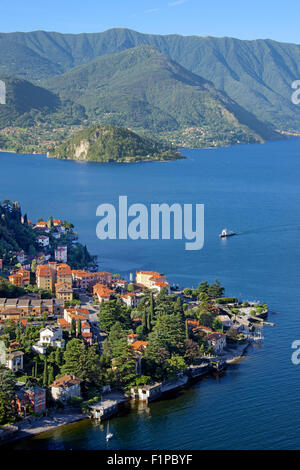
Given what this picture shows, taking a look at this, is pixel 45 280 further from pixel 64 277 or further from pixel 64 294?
pixel 64 294

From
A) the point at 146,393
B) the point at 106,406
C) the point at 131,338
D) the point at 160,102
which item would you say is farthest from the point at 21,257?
the point at 160,102

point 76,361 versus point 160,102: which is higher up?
point 160,102

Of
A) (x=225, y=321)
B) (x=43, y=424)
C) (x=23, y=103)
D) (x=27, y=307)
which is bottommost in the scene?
(x=43, y=424)

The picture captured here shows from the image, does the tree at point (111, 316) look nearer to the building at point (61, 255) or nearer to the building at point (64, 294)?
the building at point (64, 294)

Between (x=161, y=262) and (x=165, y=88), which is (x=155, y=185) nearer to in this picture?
(x=161, y=262)

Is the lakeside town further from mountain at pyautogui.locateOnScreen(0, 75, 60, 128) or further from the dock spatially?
mountain at pyautogui.locateOnScreen(0, 75, 60, 128)

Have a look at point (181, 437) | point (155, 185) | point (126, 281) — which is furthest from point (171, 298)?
point (155, 185)
